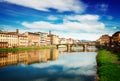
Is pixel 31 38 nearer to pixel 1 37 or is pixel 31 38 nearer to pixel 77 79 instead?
pixel 1 37

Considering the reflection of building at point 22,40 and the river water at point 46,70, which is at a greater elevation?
the reflection of building at point 22,40

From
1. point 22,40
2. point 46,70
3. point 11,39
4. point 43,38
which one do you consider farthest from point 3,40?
point 46,70

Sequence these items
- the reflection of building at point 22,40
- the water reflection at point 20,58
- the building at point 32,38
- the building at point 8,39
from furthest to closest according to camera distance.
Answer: the building at point 32,38
the reflection of building at point 22,40
the building at point 8,39
the water reflection at point 20,58

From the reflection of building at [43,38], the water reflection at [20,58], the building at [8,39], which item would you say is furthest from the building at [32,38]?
the water reflection at [20,58]

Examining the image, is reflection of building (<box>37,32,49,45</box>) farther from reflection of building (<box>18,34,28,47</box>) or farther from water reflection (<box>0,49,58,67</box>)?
water reflection (<box>0,49,58,67</box>)

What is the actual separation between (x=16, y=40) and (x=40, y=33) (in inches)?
1571

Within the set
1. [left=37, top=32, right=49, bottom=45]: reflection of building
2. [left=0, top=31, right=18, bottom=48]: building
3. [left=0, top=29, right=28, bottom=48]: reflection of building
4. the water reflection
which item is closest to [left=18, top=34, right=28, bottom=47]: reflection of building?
[left=0, top=29, right=28, bottom=48]: reflection of building

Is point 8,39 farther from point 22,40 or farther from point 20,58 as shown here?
point 20,58

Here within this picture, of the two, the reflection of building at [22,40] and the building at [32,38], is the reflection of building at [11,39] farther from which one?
the building at [32,38]

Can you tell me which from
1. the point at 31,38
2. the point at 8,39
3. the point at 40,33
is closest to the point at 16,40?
the point at 8,39

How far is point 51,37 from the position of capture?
521ft

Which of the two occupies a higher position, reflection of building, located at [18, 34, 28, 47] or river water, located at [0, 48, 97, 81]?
reflection of building, located at [18, 34, 28, 47]

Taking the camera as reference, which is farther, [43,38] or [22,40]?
[43,38]

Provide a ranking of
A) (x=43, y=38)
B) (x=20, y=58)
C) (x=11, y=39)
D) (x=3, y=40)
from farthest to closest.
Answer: (x=43, y=38) → (x=11, y=39) → (x=3, y=40) → (x=20, y=58)
